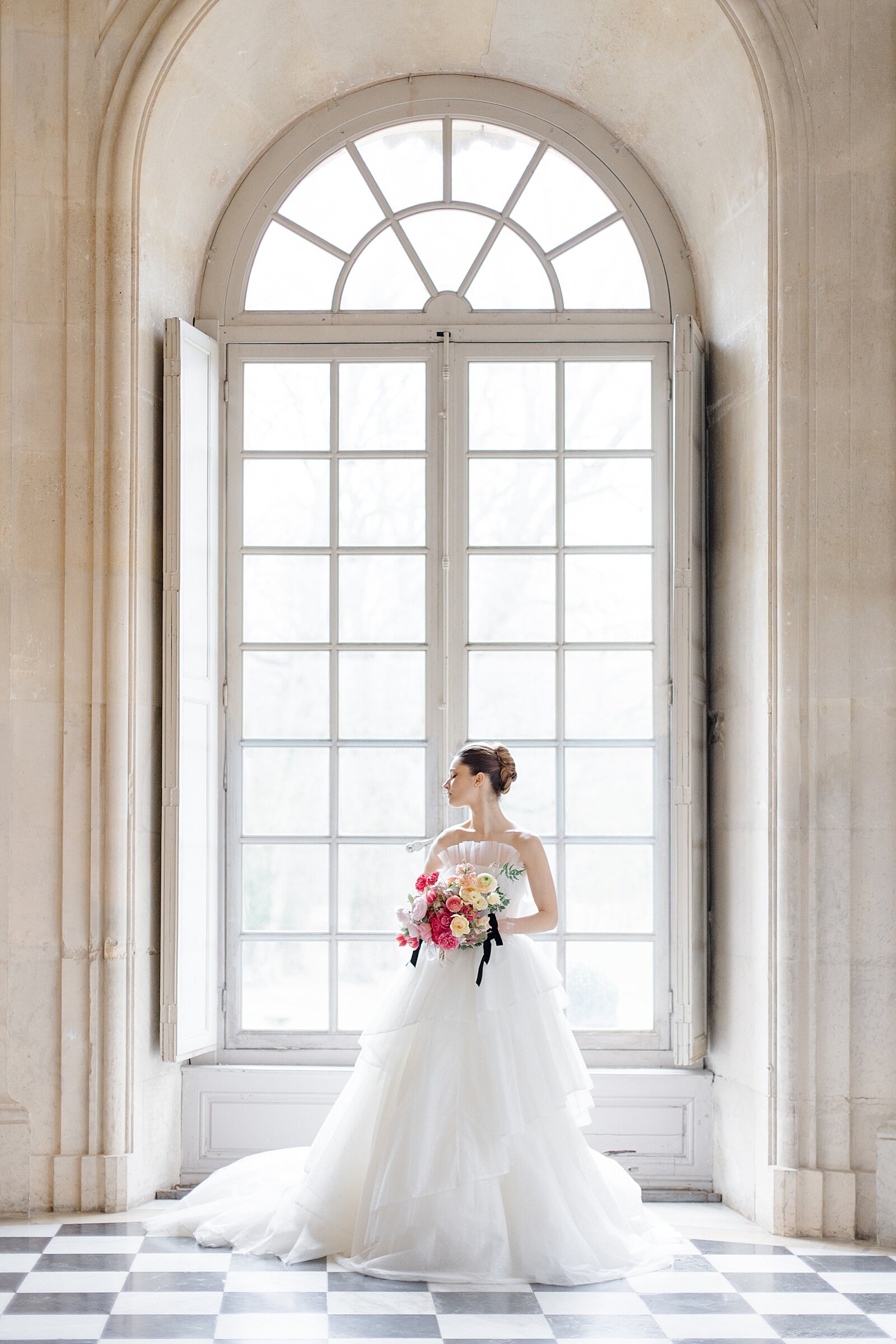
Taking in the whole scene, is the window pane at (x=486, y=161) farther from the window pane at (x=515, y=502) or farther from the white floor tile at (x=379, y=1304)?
the white floor tile at (x=379, y=1304)

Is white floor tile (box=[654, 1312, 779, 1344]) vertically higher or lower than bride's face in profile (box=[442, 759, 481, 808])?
lower

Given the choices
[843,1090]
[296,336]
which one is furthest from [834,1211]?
[296,336]

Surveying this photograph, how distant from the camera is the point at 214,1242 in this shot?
423 centimetres

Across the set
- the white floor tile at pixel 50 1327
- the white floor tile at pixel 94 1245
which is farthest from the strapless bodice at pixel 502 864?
the white floor tile at pixel 50 1327

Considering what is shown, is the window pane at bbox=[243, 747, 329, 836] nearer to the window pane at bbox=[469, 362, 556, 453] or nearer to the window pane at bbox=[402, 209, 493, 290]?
the window pane at bbox=[469, 362, 556, 453]

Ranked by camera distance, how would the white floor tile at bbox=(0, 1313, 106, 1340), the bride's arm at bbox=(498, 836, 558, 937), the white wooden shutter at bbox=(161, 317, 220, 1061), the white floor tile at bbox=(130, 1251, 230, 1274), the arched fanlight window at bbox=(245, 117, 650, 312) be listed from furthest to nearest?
the arched fanlight window at bbox=(245, 117, 650, 312) → the white wooden shutter at bbox=(161, 317, 220, 1061) → the bride's arm at bbox=(498, 836, 558, 937) → the white floor tile at bbox=(130, 1251, 230, 1274) → the white floor tile at bbox=(0, 1313, 106, 1340)

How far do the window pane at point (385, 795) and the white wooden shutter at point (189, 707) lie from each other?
0.55m

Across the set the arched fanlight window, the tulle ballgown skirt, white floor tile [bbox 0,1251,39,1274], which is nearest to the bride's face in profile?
the tulle ballgown skirt

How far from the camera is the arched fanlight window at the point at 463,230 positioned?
5.56 m

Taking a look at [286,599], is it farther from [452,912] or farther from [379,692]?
[452,912]

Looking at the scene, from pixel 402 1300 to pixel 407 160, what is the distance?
4.45 m

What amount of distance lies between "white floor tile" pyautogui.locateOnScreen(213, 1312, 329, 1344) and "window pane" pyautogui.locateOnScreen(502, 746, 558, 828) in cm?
220

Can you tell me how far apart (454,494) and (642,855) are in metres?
1.71

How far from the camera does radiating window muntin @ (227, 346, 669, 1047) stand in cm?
536
